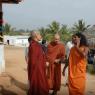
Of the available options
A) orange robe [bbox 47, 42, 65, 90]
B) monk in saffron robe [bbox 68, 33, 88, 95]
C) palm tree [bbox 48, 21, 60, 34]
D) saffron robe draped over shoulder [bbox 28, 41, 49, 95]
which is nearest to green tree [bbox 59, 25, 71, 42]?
palm tree [bbox 48, 21, 60, 34]

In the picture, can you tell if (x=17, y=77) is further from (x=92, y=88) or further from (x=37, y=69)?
(x=37, y=69)

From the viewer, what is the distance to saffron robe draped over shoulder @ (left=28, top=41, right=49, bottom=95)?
33.6 feet

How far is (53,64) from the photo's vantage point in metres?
11.6

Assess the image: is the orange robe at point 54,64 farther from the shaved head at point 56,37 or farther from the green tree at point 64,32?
the green tree at point 64,32

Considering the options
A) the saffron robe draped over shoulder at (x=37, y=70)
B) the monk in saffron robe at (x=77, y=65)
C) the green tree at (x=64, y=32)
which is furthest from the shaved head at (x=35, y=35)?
the green tree at (x=64, y=32)

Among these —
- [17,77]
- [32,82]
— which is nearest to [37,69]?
[32,82]

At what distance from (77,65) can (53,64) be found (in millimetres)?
2085

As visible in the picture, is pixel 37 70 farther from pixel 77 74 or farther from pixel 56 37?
pixel 56 37

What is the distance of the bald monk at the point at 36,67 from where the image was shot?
10195 mm

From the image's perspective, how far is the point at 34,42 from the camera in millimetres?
10195

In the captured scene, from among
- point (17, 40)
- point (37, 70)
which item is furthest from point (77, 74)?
point (17, 40)

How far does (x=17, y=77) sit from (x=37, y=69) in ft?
20.0

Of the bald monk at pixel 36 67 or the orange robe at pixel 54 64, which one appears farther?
the orange robe at pixel 54 64

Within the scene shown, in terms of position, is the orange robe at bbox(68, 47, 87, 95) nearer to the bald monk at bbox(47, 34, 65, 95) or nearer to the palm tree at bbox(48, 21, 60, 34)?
the bald monk at bbox(47, 34, 65, 95)
